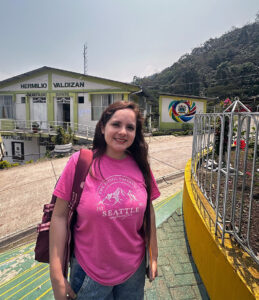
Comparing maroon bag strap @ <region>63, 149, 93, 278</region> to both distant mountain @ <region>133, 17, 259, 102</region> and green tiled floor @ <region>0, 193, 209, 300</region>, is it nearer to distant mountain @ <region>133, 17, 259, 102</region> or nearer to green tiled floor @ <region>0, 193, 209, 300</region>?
green tiled floor @ <region>0, 193, 209, 300</region>

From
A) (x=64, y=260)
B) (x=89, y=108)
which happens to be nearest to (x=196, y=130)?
(x=64, y=260)

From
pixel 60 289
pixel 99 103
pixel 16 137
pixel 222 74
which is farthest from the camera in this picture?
pixel 222 74

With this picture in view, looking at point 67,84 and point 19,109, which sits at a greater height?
point 67,84

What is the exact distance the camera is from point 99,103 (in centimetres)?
1606

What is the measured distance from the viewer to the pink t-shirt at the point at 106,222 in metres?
1.26

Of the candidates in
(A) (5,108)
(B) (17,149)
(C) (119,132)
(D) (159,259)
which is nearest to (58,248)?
(C) (119,132)

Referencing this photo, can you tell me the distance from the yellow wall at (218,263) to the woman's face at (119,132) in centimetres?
121

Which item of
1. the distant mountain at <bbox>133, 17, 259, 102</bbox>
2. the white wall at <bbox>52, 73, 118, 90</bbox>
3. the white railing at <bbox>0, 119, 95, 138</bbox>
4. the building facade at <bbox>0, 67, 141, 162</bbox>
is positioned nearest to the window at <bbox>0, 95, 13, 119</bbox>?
the building facade at <bbox>0, 67, 141, 162</bbox>

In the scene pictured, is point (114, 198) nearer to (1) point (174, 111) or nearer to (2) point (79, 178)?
(2) point (79, 178)

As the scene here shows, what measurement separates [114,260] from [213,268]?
1078 mm

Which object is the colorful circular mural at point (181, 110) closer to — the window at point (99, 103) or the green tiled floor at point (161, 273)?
the window at point (99, 103)

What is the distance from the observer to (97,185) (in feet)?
4.33

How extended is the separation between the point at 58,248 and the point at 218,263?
4.39ft

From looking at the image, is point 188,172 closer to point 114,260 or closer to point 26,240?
point 114,260
